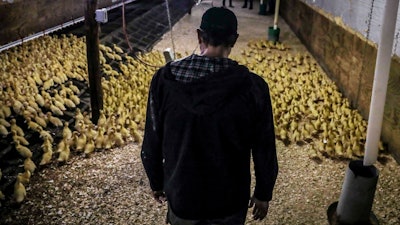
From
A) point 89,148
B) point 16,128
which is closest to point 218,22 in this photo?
point 89,148

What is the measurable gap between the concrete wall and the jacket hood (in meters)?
3.56

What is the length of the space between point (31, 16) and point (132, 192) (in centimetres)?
681

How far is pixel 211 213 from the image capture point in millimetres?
2045

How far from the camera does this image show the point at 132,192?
4070mm

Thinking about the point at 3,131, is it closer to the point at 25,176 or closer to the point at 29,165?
the point at 29,165

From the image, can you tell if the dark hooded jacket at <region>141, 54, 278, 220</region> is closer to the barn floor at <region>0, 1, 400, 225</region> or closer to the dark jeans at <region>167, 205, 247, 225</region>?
the dark jeans at <region>167, 205, 247, 225</region>

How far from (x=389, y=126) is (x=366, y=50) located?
4.78 feet

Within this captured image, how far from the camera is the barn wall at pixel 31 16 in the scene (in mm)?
8172

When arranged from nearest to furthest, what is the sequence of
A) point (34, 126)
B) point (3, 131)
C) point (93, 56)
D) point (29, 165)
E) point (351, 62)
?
point (29, 165) < point (3, 131) < point (34, 126) < point (93, 56) < point (351, 62)

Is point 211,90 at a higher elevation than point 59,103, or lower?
higher

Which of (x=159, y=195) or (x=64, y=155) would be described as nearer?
(x=159, y=195)

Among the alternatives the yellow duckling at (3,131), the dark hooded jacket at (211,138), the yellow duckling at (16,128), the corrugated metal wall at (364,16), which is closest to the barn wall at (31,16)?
the yellow duckling at (16,128)

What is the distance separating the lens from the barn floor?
12.0 feet

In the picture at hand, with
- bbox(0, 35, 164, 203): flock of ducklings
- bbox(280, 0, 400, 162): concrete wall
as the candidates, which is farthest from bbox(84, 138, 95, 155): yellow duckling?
bbox(280, 0, 400, 162): concrete wall
